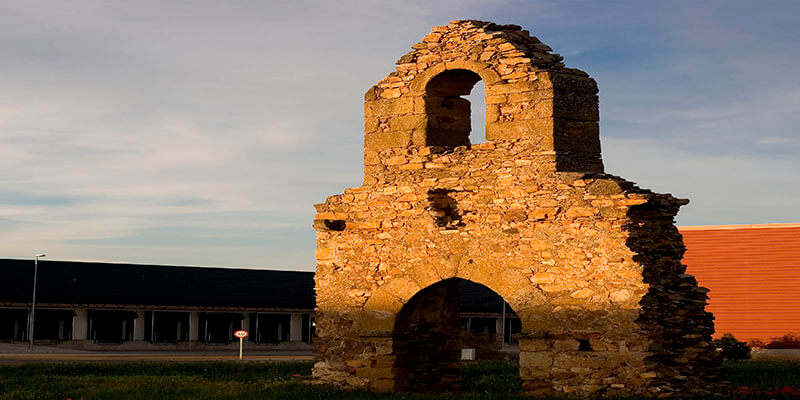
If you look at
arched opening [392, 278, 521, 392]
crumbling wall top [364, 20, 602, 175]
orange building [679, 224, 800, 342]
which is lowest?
arched opening [392, 278, 521, 392]

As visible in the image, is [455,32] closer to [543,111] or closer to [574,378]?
[543,111]

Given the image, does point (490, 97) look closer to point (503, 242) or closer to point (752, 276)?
point (503, 242)

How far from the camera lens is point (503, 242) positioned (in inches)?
614

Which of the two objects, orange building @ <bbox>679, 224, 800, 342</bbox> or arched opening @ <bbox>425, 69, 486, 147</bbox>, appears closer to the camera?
arched opening @ <bbox>425, 69, 486, 147</bbox>

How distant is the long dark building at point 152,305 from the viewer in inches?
1652

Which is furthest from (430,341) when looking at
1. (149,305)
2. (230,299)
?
(230,299)

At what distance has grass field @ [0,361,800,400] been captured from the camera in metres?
15.8

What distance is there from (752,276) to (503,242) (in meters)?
24.2

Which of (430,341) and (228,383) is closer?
(430,341)

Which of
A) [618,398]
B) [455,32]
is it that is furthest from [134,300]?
[618,398]

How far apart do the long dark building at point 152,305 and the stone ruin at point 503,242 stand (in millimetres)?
24436

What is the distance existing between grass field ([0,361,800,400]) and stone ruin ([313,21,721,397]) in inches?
34.6

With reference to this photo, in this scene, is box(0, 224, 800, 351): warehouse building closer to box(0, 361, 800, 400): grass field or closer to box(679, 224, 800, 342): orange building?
box(679, 224, 800, 342): orange building

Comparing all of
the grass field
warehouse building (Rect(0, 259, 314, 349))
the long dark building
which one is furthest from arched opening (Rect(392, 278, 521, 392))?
warehouse building (Rect(0, 259, 314, 349))
